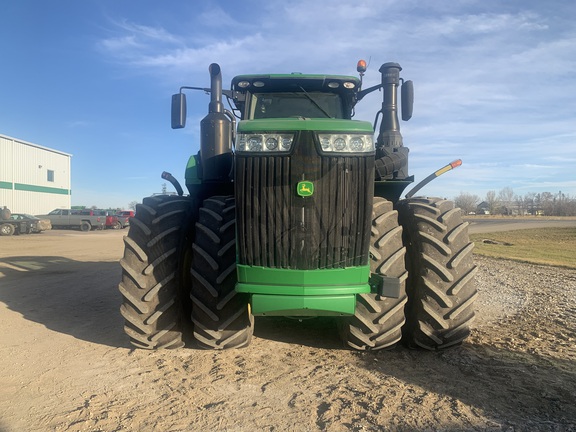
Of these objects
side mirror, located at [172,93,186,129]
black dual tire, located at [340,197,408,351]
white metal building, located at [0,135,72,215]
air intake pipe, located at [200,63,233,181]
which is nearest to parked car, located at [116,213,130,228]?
white metal building, located at [0,135,72,215]

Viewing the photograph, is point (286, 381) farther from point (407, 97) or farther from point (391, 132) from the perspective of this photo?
point (407, 97)

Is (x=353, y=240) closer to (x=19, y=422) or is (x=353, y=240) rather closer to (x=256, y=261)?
(x=256, y=261)

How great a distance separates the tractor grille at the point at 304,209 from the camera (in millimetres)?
3438

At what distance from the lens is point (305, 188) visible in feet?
11.3

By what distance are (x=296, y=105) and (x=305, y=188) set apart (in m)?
2.03

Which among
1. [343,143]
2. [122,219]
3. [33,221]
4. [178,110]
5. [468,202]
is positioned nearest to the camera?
[343,143]

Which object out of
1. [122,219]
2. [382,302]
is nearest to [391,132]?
[382,302]

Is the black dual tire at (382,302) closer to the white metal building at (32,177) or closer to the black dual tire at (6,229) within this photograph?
the black dual tire at (6,229)

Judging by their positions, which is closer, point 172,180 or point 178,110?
point 178,110

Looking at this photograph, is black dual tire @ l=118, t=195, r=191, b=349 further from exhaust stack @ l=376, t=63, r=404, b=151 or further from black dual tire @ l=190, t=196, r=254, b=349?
exhaust stack @ l=376, t=63, r=404, b=151

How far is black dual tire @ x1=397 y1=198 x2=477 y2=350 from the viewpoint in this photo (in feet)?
13.3

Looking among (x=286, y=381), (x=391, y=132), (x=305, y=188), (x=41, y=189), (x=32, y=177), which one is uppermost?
(x=32, y=177)

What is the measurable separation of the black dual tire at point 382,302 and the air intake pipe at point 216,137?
1.74 metres

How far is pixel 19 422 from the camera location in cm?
291
